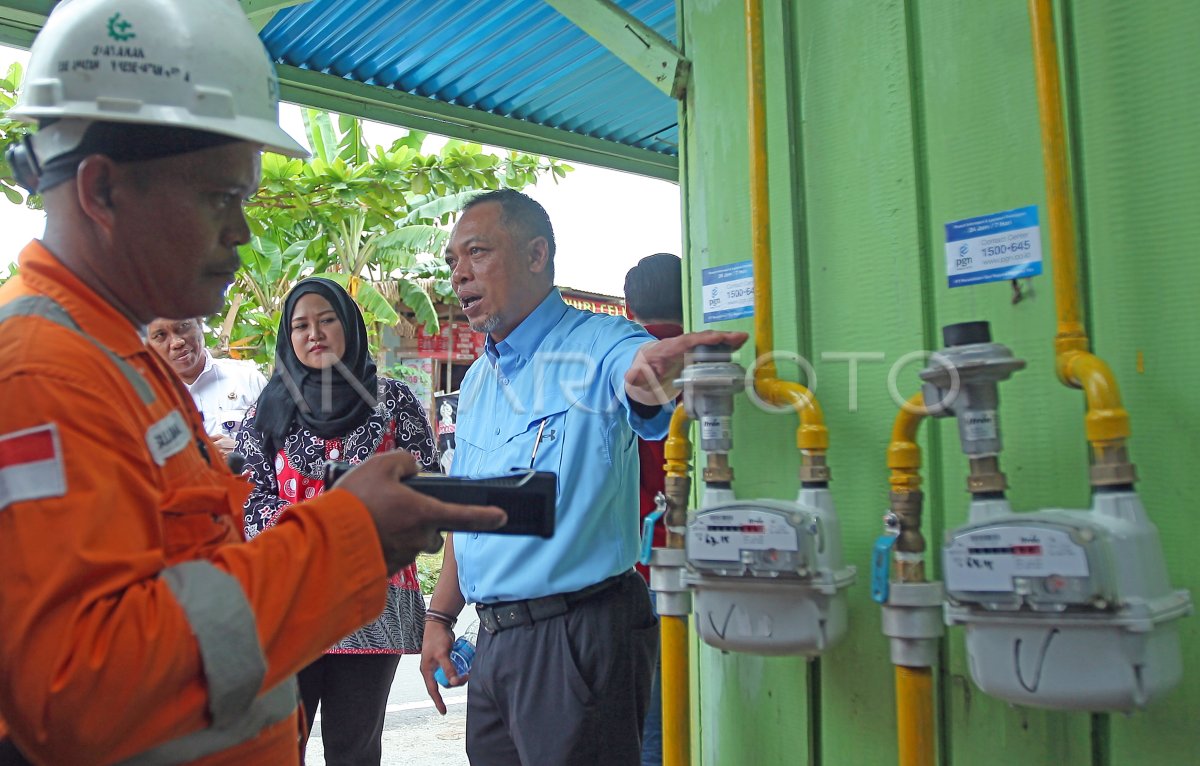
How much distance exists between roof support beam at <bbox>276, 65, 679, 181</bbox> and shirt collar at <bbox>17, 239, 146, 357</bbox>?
236cm

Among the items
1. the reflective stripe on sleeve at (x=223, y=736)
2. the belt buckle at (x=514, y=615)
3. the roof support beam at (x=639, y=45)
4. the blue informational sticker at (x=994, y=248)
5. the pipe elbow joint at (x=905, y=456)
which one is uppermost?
the roof support beam at (x=639, y=45)

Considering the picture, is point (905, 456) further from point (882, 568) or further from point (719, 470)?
point (719, 470)

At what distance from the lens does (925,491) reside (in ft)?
5.46

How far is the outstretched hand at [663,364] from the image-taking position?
5.86 ft

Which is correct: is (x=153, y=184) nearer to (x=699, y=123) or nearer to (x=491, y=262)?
(x=699, y=123)

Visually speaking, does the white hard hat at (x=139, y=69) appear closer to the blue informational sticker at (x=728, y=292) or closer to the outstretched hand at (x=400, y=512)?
the outstretched hand at (x=400, y=512)

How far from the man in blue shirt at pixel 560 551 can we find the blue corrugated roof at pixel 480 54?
93 centimetres

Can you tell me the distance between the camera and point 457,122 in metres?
3.70

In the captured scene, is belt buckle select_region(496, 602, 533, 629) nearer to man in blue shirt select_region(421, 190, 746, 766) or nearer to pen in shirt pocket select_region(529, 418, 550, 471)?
man in blue shirt select_region(421, 190, 746, 766)

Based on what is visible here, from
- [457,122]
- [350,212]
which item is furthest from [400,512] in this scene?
[350,212]

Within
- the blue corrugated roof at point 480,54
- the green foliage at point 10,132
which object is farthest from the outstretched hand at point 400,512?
the green foliage at point 10,132

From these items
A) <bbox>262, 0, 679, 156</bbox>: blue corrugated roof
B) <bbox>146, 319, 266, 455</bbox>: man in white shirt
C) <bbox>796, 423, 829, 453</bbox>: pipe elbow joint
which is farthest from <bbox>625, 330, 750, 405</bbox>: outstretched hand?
<bbox>146, 319, 266, 455</bbox>: man in white shirt

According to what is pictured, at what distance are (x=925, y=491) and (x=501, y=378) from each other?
4.31ft

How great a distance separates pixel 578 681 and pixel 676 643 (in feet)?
1.35
